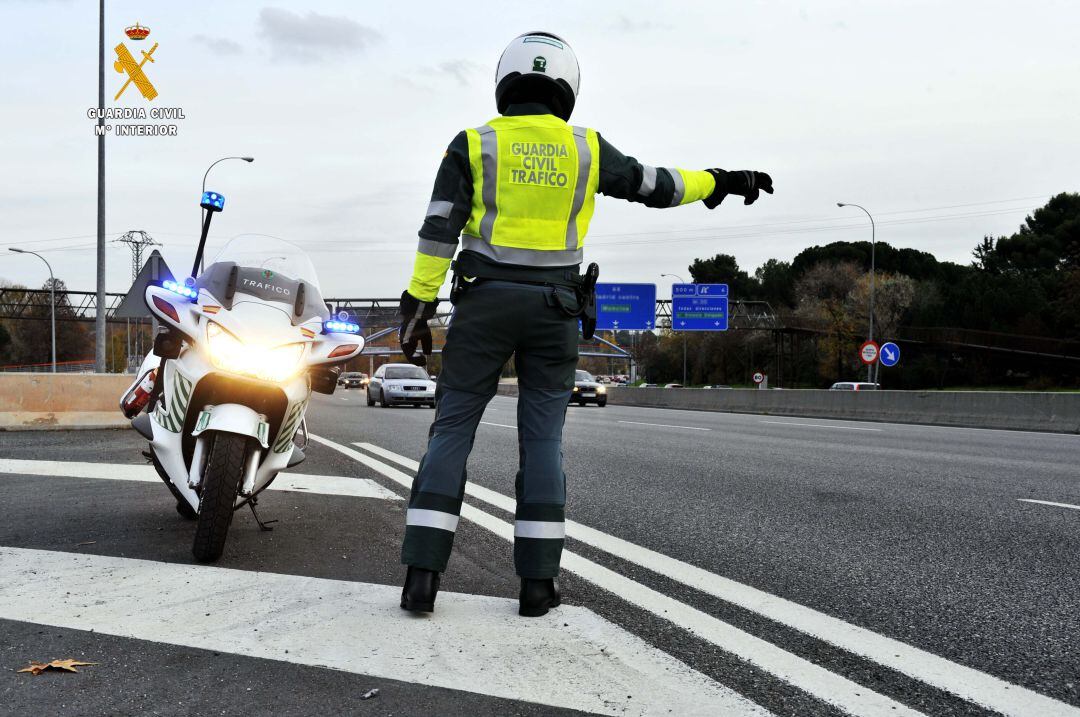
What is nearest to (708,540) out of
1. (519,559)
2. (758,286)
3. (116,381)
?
(519,559)

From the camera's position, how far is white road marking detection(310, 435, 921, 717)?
2436 millimetres

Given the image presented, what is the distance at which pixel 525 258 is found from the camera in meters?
3.49

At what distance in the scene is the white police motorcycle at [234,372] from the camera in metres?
3.96

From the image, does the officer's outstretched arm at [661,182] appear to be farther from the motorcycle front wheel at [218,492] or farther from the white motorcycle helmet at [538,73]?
the motorcycle front wheel at [218,492]

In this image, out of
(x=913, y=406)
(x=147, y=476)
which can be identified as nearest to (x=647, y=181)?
(x=147, y=476)

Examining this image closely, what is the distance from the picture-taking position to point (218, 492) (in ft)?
12.7

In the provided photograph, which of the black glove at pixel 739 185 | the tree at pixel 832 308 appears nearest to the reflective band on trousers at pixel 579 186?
the black glove at pixel 739 185

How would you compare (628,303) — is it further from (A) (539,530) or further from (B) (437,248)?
(A) (539,530)

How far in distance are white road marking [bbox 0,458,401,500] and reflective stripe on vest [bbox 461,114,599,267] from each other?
9.97 feet

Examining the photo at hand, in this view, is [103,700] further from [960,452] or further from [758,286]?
[758,286]

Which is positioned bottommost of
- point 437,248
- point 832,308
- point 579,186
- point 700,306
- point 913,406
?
point 913,406

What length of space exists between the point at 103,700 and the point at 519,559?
1426mm

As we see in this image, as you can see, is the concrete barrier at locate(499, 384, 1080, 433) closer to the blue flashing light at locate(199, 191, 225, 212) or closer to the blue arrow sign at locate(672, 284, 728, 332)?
the blue arrow sign at locate(672, 284, 728, 332)

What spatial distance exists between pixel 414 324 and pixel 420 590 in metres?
0.99
